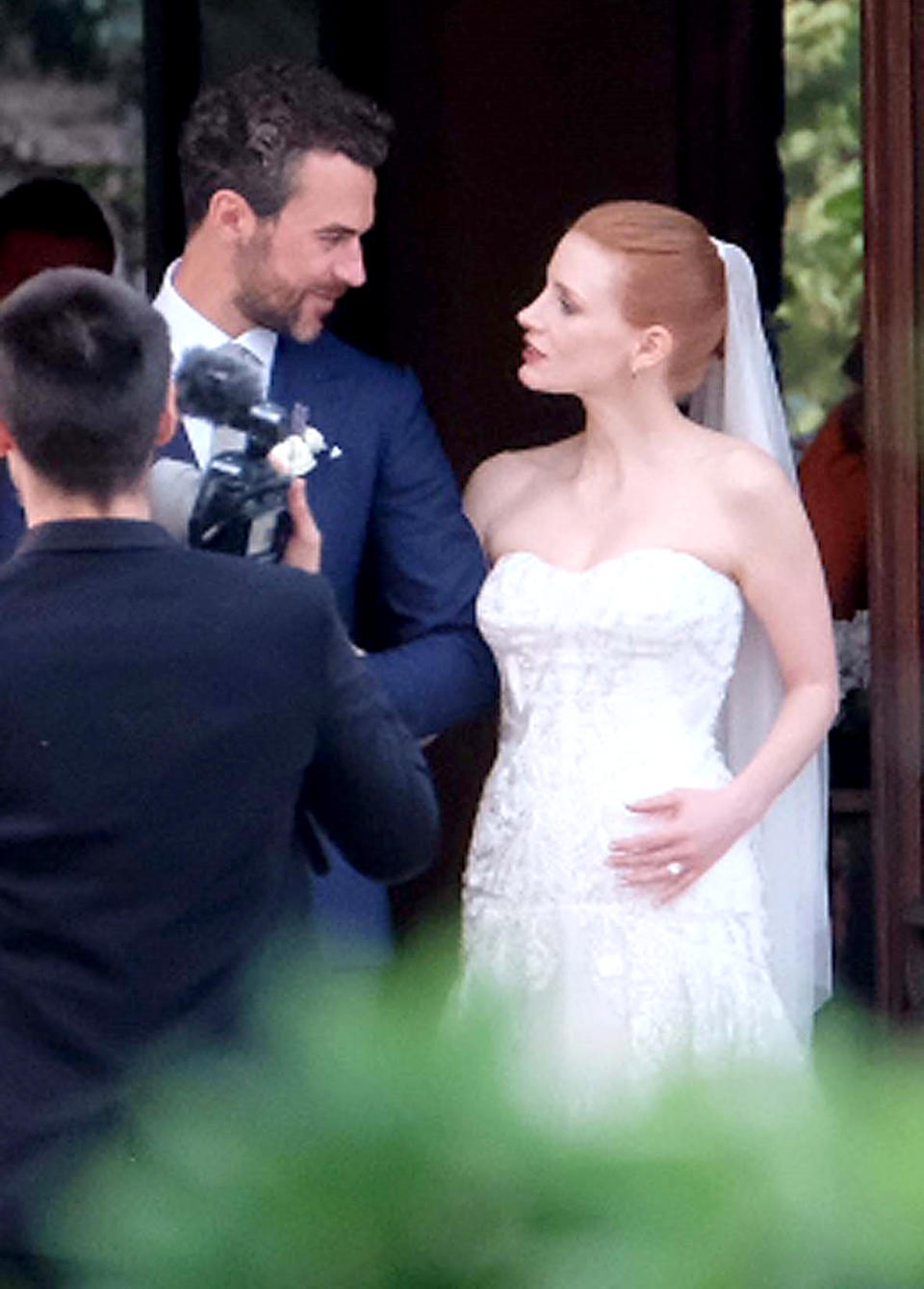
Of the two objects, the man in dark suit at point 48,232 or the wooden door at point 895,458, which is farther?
the man in dark suit at point 48,232

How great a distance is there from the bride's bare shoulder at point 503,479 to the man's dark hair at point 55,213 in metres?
1.59

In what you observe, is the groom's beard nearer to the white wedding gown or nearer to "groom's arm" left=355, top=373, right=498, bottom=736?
"groom's arm" left=355, top=373, right=498, bottom=736

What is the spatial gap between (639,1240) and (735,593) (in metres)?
3.49

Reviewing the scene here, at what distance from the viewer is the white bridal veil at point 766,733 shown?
437cm

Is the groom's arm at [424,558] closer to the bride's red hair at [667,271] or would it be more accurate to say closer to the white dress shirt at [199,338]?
the white dress shirt at [199,338]

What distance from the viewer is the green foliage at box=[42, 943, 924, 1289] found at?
67 cm

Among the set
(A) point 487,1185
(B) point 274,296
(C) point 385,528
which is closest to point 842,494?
(C) point 385,528

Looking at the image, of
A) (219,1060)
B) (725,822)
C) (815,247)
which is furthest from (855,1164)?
(815,247)

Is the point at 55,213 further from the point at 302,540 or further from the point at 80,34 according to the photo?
the point at 302,540

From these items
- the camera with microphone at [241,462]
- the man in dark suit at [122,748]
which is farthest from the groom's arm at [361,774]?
the camera with microphone at [241,462]

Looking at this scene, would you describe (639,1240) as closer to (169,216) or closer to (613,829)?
(613,829)

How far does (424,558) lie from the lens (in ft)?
12.4

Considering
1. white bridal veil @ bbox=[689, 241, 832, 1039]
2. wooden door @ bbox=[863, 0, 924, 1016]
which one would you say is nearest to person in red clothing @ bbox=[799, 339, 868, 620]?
wooden door @ bbox=[863, 0, 924, 1016]

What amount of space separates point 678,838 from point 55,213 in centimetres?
241
